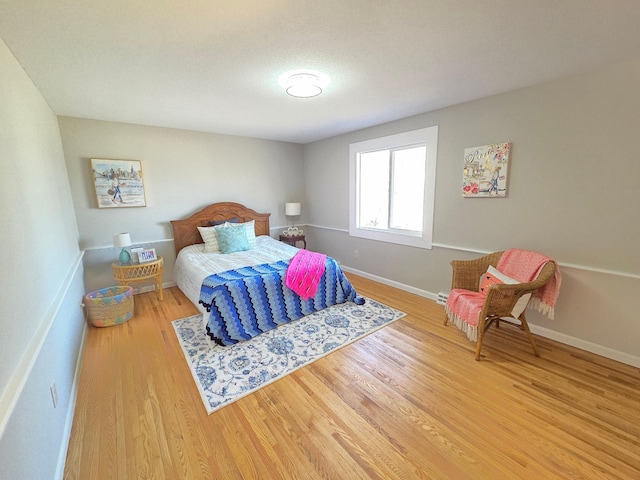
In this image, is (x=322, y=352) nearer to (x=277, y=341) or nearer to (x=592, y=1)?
(x=277, y=341)

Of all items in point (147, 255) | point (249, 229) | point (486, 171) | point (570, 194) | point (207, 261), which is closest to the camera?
point (570, 194)

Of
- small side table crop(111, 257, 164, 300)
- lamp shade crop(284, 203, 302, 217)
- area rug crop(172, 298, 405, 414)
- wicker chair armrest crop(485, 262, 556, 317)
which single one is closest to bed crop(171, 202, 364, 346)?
area rug crop(172, 298, 405, 414)

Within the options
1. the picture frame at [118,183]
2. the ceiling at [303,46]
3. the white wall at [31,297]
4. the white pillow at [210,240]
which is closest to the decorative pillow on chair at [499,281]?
the ceiling at [303,46]

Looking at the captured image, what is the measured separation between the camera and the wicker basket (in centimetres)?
278

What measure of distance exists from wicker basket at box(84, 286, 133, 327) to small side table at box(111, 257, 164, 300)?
1.06 ft

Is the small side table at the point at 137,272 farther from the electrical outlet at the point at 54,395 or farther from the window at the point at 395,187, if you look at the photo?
the window at the point at 395,187

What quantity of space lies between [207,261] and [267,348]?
1523mm

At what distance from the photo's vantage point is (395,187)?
3803mm

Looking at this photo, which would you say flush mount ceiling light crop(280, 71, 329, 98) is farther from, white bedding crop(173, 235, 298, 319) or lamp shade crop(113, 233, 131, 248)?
lamp shade crop(113, 233, 131, 248)

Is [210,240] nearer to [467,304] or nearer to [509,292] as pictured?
[467,304]

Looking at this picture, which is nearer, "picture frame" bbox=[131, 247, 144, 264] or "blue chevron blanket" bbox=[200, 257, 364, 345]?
"blue chevron blanket" bbox=[200, 257, 364, 345]

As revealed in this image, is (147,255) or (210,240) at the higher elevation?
(210,240)

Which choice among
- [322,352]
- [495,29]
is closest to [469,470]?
[322,352]

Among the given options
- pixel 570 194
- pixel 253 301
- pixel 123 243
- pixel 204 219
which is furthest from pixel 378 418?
pixel 204 219
